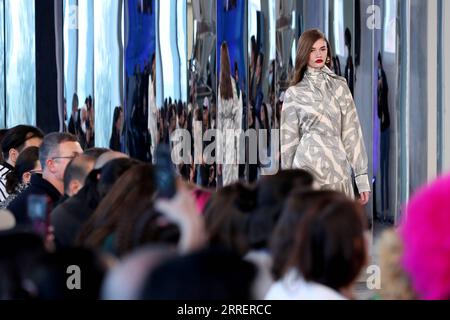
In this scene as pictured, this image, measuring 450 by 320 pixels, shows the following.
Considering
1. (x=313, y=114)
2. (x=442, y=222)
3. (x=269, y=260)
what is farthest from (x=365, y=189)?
(x=442, y=222)

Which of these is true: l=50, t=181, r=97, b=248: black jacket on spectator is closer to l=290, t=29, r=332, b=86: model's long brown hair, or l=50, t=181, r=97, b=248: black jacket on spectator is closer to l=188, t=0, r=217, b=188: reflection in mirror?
l=290, t=29, r=332, b=86: model's long brown hair

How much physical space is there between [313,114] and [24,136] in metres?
1.69

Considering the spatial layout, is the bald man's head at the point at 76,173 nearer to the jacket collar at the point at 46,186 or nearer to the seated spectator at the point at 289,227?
the jacket collar at the point at 46,186

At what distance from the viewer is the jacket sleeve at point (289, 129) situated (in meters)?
6.01

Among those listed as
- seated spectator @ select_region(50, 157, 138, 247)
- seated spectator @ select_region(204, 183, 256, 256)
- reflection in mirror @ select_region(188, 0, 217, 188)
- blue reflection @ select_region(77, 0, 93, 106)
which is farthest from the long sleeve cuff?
seated spectator @ select_region(204, 183, 256, 256)

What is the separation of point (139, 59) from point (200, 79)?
15.2 inches

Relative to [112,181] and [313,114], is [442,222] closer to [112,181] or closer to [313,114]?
[112,181]

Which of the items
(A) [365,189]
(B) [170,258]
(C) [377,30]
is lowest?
(A) [365,189]

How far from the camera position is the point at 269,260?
2873mm

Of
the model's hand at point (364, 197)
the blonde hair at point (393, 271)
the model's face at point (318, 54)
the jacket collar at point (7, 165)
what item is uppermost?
the model's face at point (318, 54)

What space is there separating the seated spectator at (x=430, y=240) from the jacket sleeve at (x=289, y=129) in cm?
355

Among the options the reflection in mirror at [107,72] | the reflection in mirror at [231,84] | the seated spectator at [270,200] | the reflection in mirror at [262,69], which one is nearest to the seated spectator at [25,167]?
the reflection in mirror at [107,72]

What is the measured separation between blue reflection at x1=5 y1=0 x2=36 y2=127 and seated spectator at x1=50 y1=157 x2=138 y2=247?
334 centimetres
